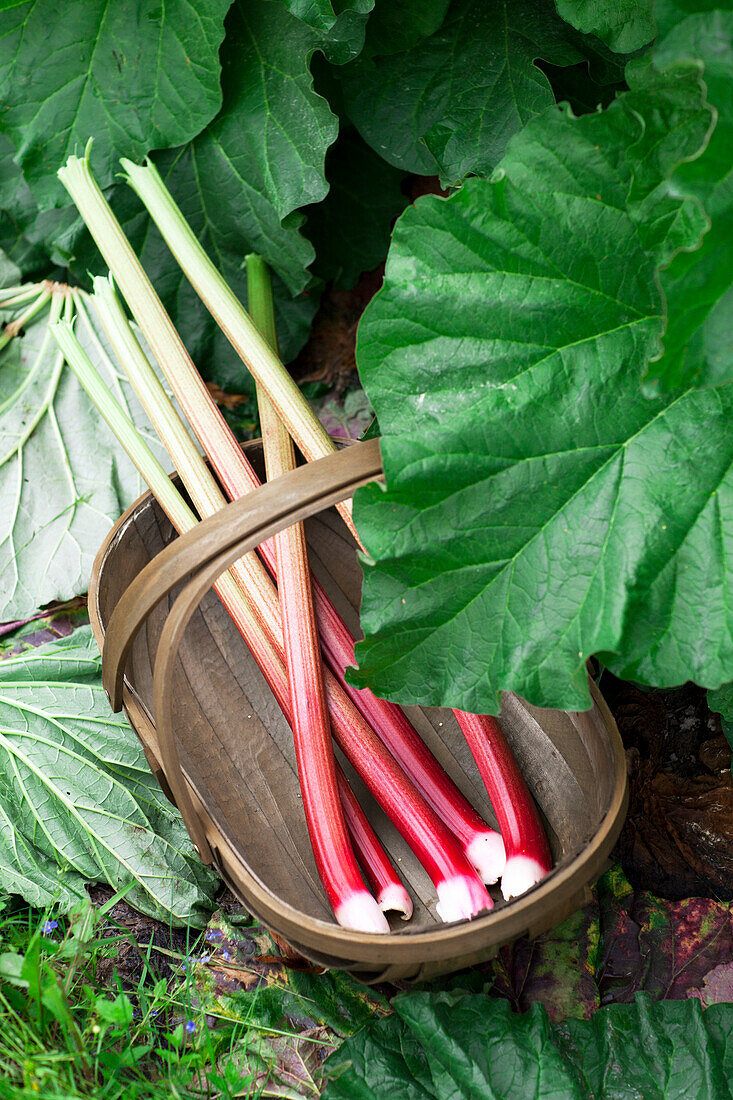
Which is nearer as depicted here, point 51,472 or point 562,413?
point 562,413

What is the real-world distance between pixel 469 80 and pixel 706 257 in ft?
3.47

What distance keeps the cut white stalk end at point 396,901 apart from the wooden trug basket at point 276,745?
3cm

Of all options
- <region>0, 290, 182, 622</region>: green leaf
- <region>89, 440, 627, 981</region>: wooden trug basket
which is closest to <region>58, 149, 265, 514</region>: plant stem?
<region>89, 440, 627, 981</region>: wooden trug basket

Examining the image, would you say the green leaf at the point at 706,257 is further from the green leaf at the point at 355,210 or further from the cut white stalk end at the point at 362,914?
the green leaf at the point at 355,210

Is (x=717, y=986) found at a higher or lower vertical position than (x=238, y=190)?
lower

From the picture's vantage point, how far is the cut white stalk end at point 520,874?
1255mm

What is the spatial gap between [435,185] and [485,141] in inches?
22.6

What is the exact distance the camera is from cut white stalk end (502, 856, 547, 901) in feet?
4.12

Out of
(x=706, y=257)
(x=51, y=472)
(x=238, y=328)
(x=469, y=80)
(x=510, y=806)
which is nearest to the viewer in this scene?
(x=706, y=257)

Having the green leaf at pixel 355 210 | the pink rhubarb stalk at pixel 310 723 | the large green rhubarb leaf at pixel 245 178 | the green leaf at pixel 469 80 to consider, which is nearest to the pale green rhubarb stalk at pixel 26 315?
the large green rhubarb leaf at pixel 245 178

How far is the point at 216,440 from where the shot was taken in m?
1.59

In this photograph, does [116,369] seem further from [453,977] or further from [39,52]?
[453,977]

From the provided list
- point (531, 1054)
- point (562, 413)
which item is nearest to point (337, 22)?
point (562, 413)

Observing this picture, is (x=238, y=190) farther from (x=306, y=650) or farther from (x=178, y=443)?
(x=306, y=650)
